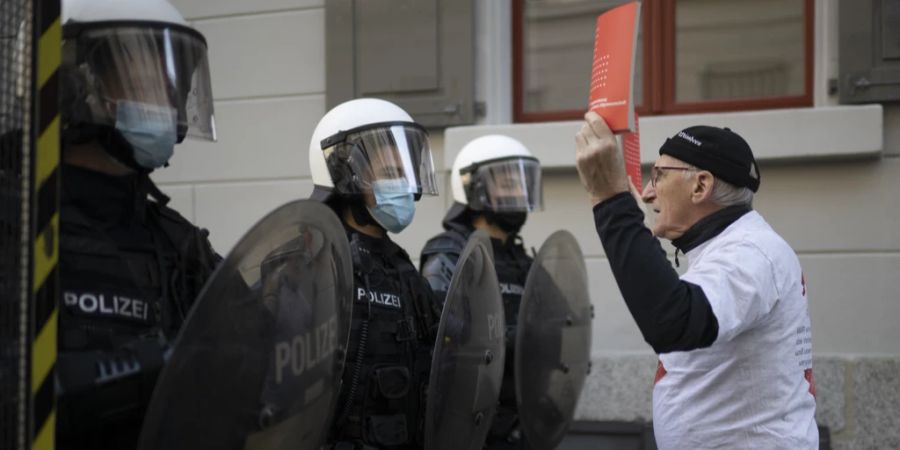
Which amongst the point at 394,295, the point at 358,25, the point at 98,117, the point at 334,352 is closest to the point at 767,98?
the point at 358,25

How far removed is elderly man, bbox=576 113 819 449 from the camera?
2.30m

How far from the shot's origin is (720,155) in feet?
8.52

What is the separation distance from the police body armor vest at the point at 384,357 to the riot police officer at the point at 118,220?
83 cm

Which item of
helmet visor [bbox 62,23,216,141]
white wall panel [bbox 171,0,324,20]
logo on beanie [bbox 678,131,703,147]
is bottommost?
logo on beanie [bbox 678,131,703,147]

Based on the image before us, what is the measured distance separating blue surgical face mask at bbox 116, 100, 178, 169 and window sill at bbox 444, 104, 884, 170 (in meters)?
3.60

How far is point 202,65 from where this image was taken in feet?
8.14

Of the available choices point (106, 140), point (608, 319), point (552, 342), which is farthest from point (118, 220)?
point (608, 319)

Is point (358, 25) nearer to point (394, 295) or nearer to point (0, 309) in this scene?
point (394, 295)

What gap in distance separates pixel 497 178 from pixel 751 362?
264 centimetres

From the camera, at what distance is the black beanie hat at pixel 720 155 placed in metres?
2.60

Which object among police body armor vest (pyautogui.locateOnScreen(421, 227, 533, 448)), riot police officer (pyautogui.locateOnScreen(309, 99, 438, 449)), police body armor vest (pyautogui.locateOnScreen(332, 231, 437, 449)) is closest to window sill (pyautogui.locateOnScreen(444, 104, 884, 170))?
police body armor vest (pyautogui.locateOnScreen(421, 227, 533, 448))

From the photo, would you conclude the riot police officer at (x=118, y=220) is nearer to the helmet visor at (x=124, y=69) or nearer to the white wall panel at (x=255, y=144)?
the helmet visor at (x=124, y=69)

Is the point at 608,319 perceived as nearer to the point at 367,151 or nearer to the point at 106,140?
the point at 367,151

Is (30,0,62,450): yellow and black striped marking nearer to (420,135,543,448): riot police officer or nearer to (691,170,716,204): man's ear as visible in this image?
(691,170,716,204): man's ear
